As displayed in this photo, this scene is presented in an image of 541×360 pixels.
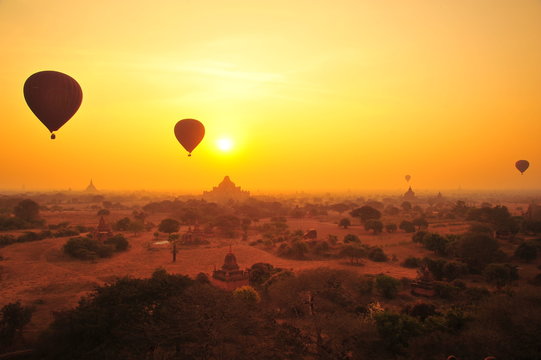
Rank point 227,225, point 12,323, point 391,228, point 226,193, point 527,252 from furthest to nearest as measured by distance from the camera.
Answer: point 226,193 → point 227,225 → point 391,228 → point 527,252 → point 12,323

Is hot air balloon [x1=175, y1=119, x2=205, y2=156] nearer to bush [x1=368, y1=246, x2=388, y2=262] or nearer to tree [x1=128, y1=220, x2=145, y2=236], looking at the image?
tree [x1=128, y1=220, x2=145, y2=236]

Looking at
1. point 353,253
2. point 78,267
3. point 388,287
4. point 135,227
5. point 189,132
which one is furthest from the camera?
point 135,227

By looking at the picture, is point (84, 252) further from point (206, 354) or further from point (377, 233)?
point (377, 233)

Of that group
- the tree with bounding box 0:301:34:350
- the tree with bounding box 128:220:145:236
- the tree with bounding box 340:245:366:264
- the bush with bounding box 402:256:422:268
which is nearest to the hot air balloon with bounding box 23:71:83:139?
the tree with bounding box 0:301:34:350

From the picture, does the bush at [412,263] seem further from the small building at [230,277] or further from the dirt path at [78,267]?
the small building at [230,277]

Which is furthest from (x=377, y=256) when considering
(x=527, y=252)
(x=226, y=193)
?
(x=226, y=193)

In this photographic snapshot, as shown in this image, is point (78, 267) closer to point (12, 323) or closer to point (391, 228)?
point (12, 323)

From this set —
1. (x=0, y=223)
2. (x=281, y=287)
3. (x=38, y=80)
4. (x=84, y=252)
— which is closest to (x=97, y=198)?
(x=0, y=223)

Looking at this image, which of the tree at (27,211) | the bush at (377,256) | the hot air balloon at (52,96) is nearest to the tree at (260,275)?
the bush at (377,256)
